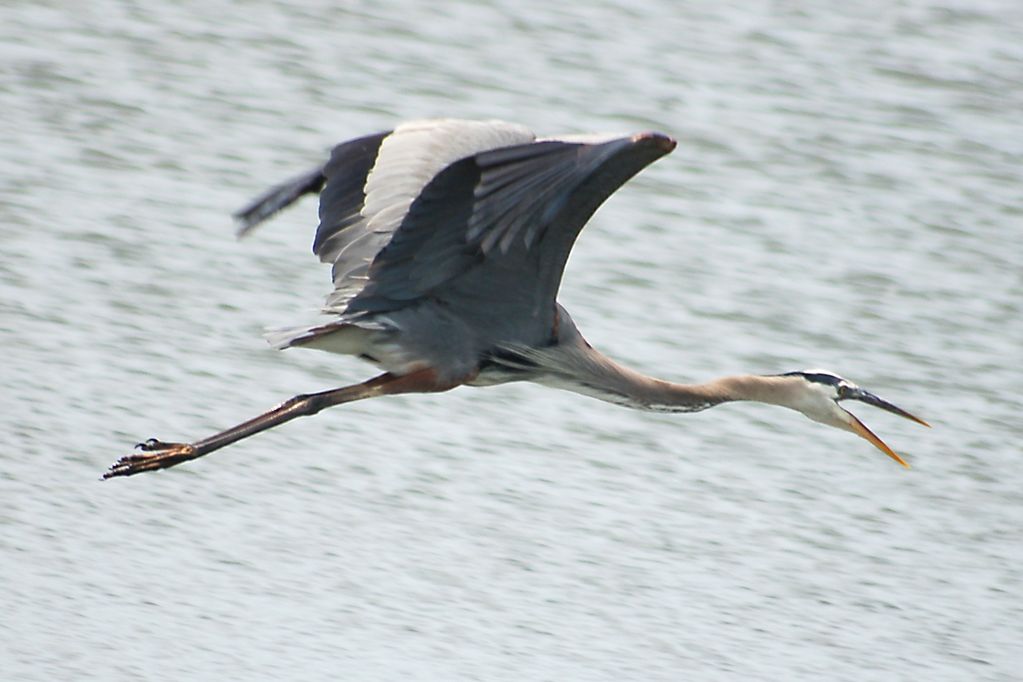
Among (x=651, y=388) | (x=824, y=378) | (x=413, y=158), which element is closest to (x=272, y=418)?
(x=413, y=158)

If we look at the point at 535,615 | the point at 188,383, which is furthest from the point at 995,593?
the point at 188,383

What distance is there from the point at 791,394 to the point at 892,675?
102cm

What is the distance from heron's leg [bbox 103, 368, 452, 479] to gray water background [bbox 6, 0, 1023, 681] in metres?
0.48

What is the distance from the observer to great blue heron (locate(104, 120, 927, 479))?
5.20 metres

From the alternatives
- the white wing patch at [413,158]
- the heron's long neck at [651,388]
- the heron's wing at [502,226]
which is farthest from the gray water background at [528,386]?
the white wing patch at [413,158]

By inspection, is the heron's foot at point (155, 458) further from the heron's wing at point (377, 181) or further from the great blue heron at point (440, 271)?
the heron's wing at point (377, 181)

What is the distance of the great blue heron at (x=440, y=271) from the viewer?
17.0 ft

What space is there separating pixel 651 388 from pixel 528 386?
1.80 meters

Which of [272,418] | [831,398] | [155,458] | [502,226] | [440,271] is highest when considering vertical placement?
[502,226]

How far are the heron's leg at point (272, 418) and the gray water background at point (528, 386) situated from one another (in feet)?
1.58

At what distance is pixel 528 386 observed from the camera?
800 centimetres

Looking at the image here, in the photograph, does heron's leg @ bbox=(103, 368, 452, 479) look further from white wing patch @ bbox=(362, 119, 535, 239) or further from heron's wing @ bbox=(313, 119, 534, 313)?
white wing patch @ bbox=(362, 119, 535, 239)

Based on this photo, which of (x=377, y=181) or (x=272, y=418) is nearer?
(x=377, y=181)

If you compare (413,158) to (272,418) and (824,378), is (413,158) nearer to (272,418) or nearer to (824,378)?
(272,418)
